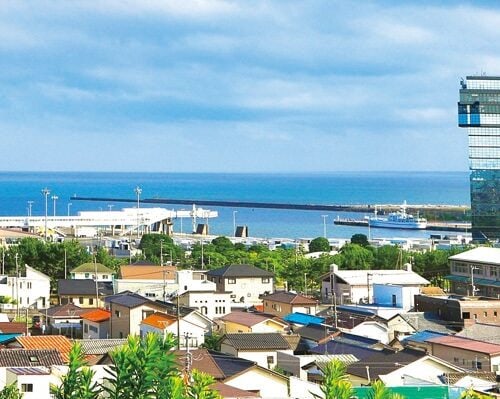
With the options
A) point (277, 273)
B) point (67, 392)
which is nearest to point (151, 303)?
point (277, 273)

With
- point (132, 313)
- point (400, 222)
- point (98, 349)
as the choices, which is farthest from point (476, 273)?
point (400, 222)

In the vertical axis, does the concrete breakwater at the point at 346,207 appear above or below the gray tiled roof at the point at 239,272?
above

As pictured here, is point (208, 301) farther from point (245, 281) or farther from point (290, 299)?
point (245, 281)

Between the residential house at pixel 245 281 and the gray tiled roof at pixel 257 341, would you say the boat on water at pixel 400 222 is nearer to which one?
the residential house at pixel 245 281

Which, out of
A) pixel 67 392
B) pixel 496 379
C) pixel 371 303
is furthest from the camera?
pixel 371 303

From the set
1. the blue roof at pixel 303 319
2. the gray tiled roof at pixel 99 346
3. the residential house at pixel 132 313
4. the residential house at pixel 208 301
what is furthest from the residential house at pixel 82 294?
the gray tiled roof at pixel 99 346

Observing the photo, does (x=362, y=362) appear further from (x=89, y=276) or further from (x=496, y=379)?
(x=89, y=276)
